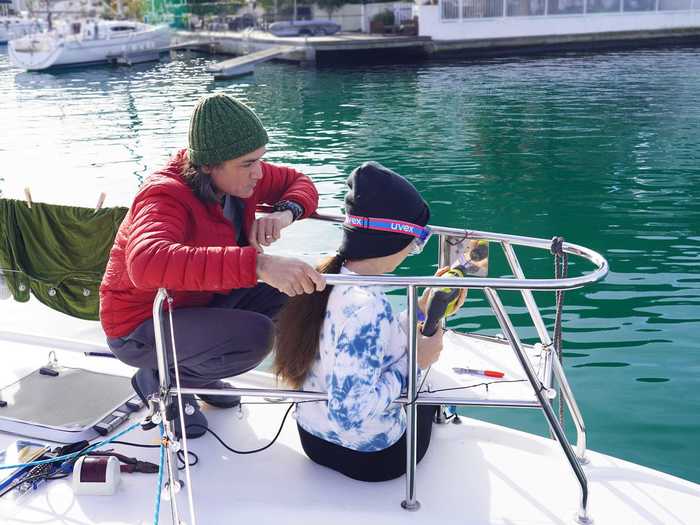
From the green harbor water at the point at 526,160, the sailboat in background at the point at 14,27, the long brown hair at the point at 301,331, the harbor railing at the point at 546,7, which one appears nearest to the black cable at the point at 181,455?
the long brown hair at the point at 301,331

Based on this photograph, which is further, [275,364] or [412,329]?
[275,364]

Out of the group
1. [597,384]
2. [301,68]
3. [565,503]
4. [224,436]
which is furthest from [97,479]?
[301,68]

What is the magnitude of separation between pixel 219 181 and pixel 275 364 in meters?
0.83

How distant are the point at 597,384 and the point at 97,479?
460 cm

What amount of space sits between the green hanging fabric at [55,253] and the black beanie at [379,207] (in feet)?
9.38

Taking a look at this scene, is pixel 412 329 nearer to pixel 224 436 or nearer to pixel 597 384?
pixel 224 436

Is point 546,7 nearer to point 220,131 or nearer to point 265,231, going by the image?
point 265,231

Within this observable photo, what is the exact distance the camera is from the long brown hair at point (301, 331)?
2.89 metres

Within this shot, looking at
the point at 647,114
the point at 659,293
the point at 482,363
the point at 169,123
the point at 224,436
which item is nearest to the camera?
the point at 224,436

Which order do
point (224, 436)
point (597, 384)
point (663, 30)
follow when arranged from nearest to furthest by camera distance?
point (224, 436) → point (597, 384) → point (663, 30)

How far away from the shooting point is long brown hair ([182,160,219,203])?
10.4 ft

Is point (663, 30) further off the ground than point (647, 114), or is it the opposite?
point (663, 30)

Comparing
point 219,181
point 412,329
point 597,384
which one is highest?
point 219,181

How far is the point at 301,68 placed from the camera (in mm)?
39250
